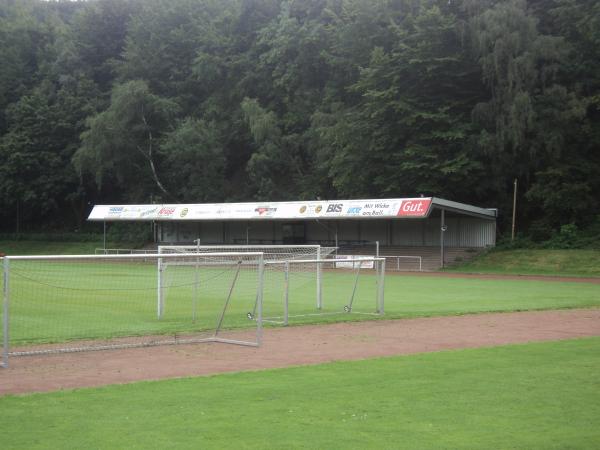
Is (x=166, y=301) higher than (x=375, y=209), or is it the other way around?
(x=375, y=209)

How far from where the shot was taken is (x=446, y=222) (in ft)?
161

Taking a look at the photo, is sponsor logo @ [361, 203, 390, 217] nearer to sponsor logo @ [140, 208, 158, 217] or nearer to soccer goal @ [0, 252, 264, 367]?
sponsor logo @ [140, 208, 158, 217]

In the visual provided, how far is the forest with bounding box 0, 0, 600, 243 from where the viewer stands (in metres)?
46.9

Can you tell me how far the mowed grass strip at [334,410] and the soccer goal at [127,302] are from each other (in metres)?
3.71

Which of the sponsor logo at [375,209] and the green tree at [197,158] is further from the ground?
the green tree at [197,158]

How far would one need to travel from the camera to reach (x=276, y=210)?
167 feet

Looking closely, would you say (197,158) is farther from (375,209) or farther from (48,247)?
(375,209)

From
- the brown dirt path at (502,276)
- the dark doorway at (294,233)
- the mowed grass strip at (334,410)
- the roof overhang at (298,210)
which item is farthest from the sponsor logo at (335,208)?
the mowed grass strip at (334,410)

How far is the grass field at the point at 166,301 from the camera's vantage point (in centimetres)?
1527

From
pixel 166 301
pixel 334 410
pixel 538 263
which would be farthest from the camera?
pixel 538 263

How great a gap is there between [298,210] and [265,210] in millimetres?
3069

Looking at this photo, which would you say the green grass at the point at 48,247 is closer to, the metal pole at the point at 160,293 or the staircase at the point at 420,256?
the staircase at the point at 420,256

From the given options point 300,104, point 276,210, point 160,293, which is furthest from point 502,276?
point 300,104

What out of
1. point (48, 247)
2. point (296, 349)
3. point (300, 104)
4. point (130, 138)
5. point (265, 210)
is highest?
point (300, 104)
